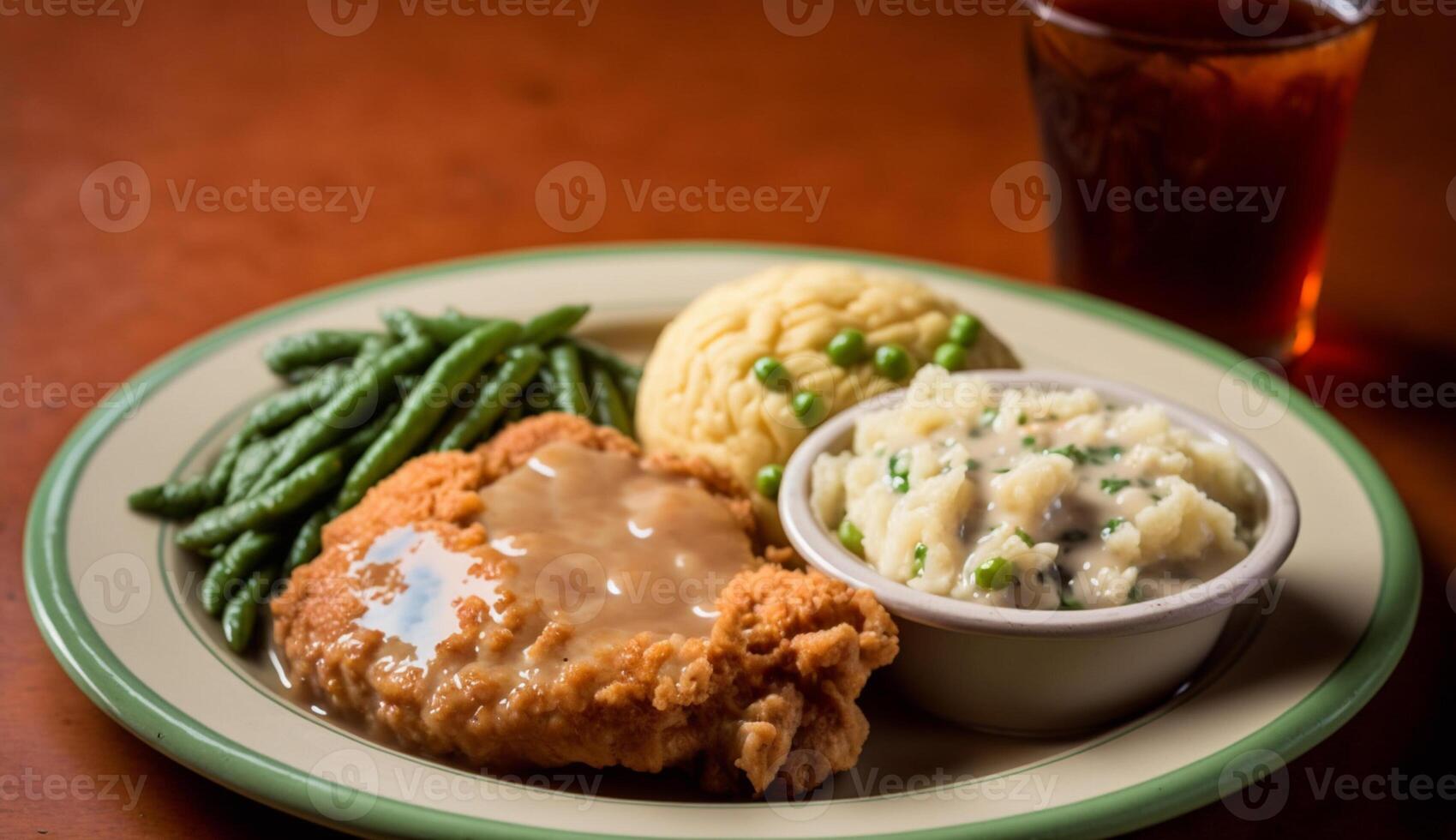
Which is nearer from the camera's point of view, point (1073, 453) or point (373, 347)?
point (1073, 453)

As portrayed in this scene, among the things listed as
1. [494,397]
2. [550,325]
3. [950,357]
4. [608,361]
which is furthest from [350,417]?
[950,357]

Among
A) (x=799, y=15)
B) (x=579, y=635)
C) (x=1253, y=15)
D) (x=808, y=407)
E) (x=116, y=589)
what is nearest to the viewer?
(x=579, y=635)

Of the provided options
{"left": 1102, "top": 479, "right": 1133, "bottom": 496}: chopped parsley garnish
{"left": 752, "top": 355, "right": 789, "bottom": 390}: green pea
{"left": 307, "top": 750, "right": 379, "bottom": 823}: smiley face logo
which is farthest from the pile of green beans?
{"left": 1102, "top": 479, "right": 1133, "bottom": 496}: chopped parsley garnish

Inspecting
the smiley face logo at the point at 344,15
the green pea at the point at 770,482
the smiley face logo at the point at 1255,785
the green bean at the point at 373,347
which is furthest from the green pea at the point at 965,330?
the smiley face logo at the point at 344,15

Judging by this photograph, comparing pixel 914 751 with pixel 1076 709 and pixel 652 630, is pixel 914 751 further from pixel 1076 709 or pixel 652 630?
pixel 652 630

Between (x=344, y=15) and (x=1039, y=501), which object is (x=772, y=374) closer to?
(x=1039, y=501)
